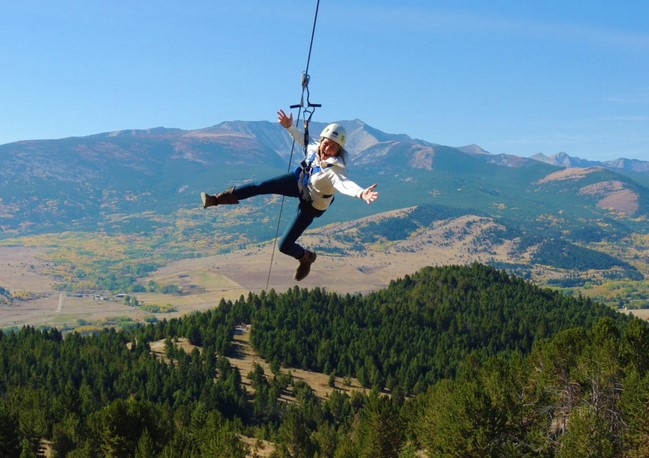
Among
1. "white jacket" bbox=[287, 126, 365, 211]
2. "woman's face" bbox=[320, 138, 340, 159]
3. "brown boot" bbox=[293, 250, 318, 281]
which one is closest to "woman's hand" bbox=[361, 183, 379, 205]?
"white jacket" bbox=[287, 126, 365, 211]

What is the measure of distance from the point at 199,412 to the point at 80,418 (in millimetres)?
17946

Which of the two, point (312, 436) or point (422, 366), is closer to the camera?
point (312, 436)

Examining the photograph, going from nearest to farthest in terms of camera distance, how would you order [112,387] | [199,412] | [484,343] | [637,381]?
[637,381]
[199,412]
[112,387]
[484,343]

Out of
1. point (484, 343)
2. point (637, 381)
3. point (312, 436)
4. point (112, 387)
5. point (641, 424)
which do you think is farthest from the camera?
point (484, 343)

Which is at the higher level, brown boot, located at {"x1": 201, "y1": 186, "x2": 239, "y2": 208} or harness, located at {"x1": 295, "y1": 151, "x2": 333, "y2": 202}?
harness, located at {"x1": 295, "y1": 151, "x2": 333, "y2": 202}

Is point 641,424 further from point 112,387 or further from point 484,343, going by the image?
point 484,343

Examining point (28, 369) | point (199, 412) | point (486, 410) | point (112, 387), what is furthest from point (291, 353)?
point (486, 410)

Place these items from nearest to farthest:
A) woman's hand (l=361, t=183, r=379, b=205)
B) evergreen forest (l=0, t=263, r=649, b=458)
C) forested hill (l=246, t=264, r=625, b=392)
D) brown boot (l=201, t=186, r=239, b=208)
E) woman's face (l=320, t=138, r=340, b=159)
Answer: woman's hand (l=361, t=183, r=379, b=205), woman's face (l=320, t=138, r=340, b=159), brown boot (l=201, t=186, r=239, b=208), evergreen forest (l=0, t=263, r=649, b=458), forested hill (l=246, t=264, r=625, b=392)

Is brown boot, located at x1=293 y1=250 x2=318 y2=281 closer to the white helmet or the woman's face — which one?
the woman's face

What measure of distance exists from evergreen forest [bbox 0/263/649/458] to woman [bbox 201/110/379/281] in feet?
141

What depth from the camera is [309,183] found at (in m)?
25.1

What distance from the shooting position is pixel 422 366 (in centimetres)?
16412

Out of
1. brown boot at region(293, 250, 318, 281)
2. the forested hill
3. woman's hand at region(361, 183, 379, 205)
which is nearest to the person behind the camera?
woman's hand at region(361, 183, 379, 205)

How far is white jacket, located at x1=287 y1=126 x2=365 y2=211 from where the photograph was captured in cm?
2386
